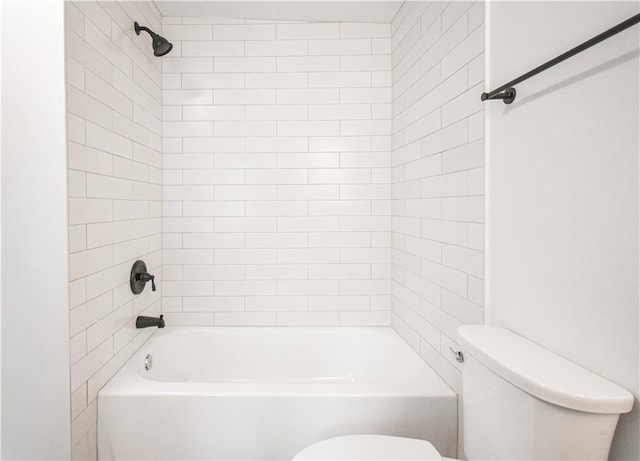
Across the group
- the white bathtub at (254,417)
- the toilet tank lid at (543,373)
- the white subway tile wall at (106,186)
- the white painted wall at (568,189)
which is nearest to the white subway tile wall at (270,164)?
the white subway tile wall at (106,186)

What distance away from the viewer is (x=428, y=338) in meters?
1.59

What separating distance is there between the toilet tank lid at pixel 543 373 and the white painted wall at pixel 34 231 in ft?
4.41

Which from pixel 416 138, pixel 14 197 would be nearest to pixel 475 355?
pixel 416 138

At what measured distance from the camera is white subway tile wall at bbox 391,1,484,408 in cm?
123

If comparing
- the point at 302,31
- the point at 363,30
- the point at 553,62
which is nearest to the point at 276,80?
the point at 302,31

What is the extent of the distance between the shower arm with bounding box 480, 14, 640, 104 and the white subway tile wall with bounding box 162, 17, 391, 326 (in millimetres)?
1079

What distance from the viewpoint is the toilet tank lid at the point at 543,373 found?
68 cm

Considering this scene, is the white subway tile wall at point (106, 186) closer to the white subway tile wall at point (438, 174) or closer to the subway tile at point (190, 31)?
the subway tile at point (190, 31)

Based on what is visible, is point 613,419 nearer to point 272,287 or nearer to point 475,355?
point 475,355

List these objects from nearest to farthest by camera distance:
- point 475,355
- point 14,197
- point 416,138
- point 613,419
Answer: point 613,419, point 475,355, point 14,197, point 416,138

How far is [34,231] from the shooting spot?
1.15 meters

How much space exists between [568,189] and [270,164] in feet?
5.18

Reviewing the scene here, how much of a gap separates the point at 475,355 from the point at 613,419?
31 centimetres

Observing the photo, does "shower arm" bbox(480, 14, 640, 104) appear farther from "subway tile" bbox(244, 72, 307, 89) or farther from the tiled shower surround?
"subway tile" bbox(244, 72, 307, 89)
